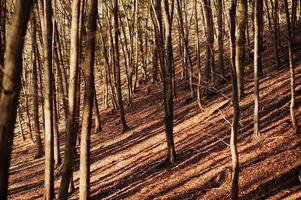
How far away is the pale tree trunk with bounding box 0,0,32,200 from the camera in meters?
3.97

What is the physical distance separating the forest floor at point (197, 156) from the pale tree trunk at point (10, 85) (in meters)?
5.03

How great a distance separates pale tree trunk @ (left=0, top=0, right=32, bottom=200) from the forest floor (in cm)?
503

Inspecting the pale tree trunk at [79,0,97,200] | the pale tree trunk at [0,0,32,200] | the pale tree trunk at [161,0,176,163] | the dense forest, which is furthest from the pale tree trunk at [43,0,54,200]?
the pale tree trunk at [0,0,32,200]

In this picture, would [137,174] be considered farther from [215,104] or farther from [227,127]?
[215,104]

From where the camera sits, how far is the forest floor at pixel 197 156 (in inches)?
431

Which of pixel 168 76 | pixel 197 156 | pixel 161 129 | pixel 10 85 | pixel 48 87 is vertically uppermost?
pixel 10 85

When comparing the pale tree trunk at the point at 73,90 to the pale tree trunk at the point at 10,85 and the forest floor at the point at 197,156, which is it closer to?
the forest floor at the point at 197,156

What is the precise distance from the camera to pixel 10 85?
4.02m

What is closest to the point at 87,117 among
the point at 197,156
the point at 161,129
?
the point at 197,156

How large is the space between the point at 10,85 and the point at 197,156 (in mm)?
10689

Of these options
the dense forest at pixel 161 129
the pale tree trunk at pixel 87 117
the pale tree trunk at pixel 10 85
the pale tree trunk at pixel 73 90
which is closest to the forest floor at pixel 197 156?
the dense forest at pixel 161 129

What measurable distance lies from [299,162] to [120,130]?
43.6ft

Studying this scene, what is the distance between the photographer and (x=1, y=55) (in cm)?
757

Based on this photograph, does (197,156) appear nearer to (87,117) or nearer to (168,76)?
(168,76)
